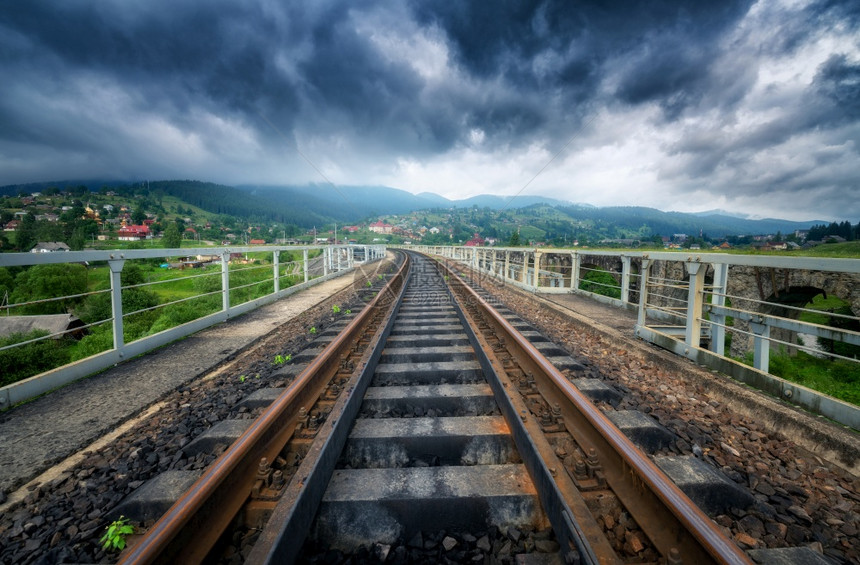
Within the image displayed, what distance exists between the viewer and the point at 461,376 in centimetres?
382

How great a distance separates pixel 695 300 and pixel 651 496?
3527 mm

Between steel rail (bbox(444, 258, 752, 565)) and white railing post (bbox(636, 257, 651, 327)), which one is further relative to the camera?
white railing post (bbox(636, 257, 651, 327))

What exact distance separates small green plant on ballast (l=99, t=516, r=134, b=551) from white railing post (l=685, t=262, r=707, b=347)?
547cm

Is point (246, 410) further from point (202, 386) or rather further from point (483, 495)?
point (483, 495)

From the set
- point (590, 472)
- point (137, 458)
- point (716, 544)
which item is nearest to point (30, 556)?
point (137, 458)

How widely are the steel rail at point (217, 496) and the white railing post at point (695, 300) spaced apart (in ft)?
15.0

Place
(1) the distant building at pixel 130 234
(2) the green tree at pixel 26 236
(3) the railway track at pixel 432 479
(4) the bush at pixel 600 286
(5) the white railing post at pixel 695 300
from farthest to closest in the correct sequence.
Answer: (1) the distant building at pixel 130 234 → (2) the green tree at pixel 26 236 → (4) the bush at pixel 600 286 → (5) the white railing post at pixel 695 300 → (3) the railway track at pixel 432 479

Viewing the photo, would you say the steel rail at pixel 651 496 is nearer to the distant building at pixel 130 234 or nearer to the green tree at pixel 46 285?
the green tree at pixel 46 285

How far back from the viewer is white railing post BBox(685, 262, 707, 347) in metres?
4.41

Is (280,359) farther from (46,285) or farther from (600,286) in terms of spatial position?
(46,285)

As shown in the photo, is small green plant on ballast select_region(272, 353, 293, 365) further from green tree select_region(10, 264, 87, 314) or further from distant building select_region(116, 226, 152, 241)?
distant building select_region(116, 226, 152, 241)

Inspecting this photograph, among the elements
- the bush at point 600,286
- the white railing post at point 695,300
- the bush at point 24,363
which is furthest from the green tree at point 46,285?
the white railing post at point 695,300

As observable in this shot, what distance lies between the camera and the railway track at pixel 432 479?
5.22 feet

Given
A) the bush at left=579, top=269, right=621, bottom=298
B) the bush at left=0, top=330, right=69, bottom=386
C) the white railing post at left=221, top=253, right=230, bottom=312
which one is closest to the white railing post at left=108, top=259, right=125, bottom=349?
the white railing post at left=221, top=253, right=230, bottom=312
